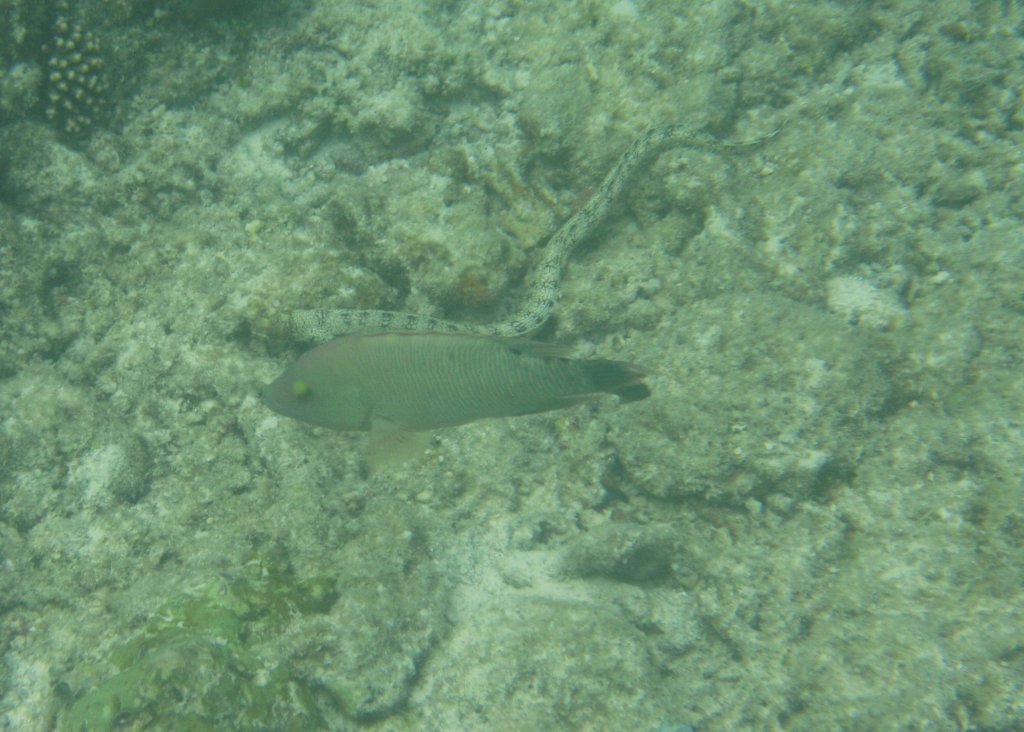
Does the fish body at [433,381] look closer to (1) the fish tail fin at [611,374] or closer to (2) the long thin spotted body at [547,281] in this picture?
(1) the fish tail fin at [611,374]

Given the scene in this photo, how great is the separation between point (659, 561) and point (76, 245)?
17.6 feet

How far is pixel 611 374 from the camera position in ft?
7.14

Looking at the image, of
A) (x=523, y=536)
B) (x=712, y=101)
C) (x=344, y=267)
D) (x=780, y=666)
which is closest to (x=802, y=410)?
(x=780, y=666)

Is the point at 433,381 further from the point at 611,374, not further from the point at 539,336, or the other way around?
the point at 539,336

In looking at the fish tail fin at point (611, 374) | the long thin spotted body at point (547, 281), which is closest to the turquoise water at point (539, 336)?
the long thin spotted body at point (547, 281)

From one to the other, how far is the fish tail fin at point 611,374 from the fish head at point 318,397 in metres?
0.94

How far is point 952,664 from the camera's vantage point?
→ 145 inches

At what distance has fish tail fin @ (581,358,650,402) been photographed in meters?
2.16

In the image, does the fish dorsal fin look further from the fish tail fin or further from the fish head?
the fish head

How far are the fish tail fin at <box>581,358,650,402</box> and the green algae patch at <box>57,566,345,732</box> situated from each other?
105 inches

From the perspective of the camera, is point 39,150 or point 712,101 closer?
point 39,150

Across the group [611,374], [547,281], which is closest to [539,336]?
[547,281]

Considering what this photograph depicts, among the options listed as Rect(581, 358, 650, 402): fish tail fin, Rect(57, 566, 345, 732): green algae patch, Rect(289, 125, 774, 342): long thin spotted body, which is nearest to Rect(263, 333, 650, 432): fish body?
Rect(581, 358, 650, 402): fish tail fin

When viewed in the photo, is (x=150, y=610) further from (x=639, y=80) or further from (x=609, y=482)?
(x=639, y=80)
